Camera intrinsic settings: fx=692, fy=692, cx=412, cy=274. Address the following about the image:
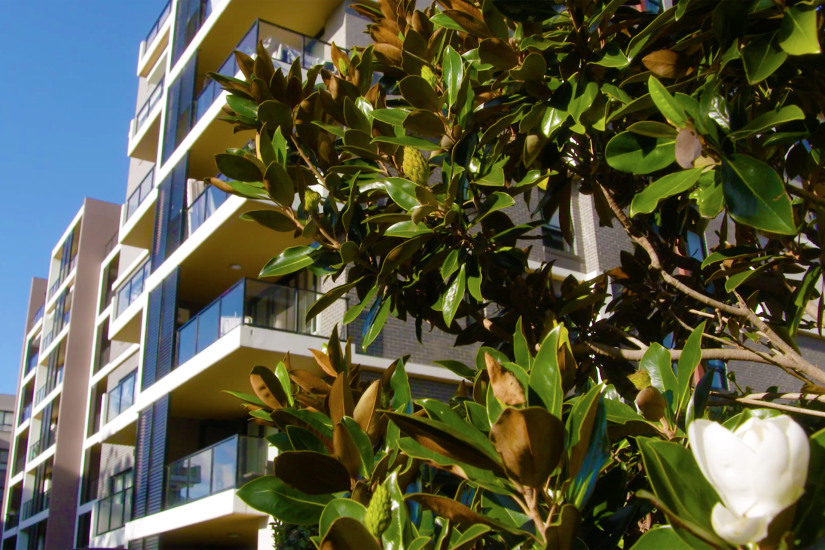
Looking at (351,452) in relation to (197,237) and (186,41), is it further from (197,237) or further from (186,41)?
(186,41)

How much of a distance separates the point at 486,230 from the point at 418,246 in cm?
47

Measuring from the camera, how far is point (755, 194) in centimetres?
175

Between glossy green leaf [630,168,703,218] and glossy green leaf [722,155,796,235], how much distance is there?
89 mm

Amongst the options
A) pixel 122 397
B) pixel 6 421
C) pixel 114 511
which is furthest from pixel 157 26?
pixel 6 421

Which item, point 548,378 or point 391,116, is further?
point 391,116

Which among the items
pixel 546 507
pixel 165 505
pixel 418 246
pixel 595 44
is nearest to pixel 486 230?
Answer: pixel 418 246

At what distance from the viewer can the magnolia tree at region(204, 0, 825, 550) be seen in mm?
1098

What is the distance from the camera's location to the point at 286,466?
1421mm

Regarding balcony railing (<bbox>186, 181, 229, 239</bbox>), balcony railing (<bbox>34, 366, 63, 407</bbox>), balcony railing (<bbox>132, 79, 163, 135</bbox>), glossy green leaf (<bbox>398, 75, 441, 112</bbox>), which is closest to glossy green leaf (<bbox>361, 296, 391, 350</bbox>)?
glossy green leaf (<bbox>398, 75, 441, 112</bbox>)

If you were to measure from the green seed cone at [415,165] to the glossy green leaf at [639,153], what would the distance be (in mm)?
695

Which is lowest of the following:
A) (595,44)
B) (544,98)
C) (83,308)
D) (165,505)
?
(165,505)

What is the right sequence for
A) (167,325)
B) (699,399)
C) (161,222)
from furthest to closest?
(161,222) → (167,325) → (699,399)

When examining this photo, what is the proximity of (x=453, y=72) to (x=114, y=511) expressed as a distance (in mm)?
17097

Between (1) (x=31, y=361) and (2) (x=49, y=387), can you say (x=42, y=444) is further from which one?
(1) (x=31, y=361)
